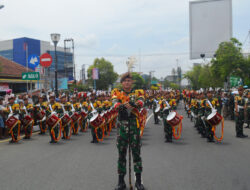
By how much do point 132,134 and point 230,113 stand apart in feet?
47.7

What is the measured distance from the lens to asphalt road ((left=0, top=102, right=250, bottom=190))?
5.20 meters

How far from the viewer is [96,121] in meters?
9.89

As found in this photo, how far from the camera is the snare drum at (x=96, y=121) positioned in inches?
386

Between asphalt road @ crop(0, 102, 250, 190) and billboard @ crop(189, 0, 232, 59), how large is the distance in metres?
19.5

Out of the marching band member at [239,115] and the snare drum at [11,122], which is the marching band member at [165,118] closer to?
the marching band member at [239,115]

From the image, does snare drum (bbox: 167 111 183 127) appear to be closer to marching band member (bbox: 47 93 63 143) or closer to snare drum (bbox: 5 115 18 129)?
marching band member (bbox: 47 93 63 143)

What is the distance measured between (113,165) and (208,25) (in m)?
23.9

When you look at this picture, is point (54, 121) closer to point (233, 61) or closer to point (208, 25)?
point (233, 61)

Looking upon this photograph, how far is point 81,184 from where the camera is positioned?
5223 mm

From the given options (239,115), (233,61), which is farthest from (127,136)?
(233,61)

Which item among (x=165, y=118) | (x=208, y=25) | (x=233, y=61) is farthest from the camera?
(x=208, y=25)

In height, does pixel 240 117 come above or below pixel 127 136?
below

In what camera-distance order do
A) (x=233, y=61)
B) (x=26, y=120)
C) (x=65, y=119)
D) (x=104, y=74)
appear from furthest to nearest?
1. (x=104, y=74)
2. (x=233, y=61)
3. (x=26, y=120)
4. (x=65, y=119)

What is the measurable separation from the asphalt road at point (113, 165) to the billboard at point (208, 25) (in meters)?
19.5
